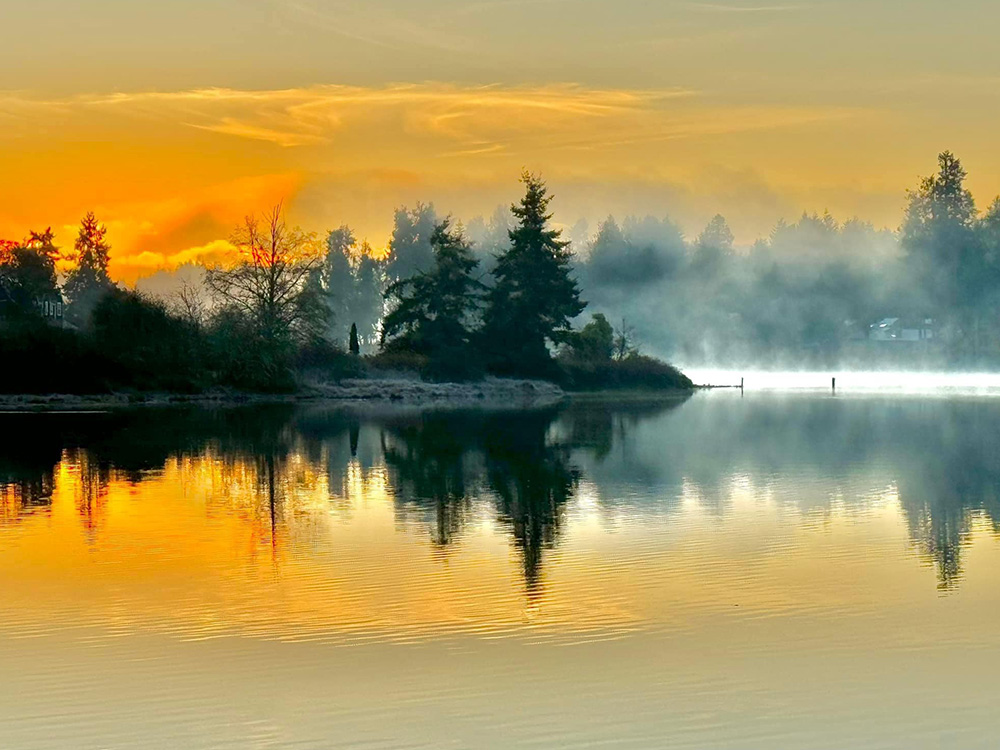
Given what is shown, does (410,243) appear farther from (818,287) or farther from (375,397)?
(375,397)

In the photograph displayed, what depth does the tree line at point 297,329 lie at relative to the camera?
6662 cm

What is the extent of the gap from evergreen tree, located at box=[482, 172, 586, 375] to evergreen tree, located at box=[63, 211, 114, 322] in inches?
2903

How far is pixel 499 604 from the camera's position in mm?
14703

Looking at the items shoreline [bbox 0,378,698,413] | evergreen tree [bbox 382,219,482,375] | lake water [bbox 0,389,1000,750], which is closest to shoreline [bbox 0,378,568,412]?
shoreline [bbox 0,378,698,413]

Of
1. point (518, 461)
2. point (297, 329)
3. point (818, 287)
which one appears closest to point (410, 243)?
point (818, 287)

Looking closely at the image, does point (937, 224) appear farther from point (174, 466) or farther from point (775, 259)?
point (174, 466)

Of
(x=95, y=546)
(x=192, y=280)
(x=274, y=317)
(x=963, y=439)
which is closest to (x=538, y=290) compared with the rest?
(x=274, y=317)

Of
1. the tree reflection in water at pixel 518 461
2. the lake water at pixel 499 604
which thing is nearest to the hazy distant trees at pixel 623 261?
the tree reflection in water at pixel 518 461

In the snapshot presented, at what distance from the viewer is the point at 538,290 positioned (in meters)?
87.8

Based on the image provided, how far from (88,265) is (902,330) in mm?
88101

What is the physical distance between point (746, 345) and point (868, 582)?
147 m

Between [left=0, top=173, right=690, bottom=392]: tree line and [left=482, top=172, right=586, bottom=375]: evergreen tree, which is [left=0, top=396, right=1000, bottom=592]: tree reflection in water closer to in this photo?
[left=0, top=173, right=690, bottom=392]: tree line

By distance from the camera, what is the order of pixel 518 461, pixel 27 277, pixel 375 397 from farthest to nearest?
pixel 27 277 < pixel 375 397 < pixel 518 461

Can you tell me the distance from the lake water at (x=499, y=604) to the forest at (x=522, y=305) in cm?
3822
